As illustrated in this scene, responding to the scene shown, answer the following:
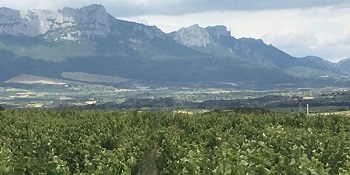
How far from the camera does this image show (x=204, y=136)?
1722 inches

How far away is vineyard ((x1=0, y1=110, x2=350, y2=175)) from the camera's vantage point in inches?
917

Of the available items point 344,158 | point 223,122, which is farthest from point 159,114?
point 344,158

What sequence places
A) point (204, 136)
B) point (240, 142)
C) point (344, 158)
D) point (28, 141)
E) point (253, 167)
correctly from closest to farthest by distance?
point (253, 167) → point (344, 158) → point (240, 142) → point (28, 141) → point (204, 136)

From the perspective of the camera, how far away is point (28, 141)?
3869 cm

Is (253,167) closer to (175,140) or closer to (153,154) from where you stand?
(175,140)

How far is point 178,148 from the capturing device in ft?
101

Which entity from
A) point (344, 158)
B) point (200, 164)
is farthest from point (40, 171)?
point (344, 158)

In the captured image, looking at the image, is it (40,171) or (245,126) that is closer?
(40,171)

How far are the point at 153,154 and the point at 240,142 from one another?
25.0 ft

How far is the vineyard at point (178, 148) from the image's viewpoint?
23297mm

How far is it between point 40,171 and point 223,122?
2852cm

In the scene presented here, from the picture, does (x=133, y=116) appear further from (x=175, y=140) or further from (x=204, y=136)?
(x=175, y=140)

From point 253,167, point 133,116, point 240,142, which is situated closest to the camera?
point 253,167

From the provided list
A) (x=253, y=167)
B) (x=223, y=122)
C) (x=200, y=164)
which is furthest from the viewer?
(x=223, y=122)
